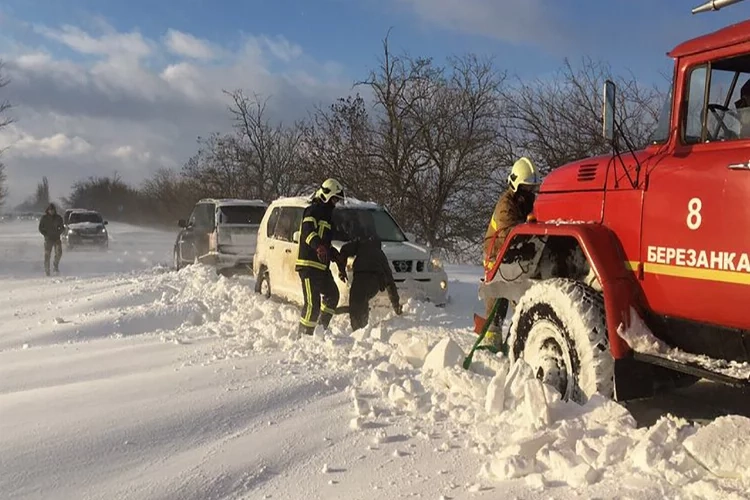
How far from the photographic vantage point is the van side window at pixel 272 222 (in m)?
10.4

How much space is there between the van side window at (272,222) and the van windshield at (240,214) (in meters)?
3.52

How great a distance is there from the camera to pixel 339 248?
8609 mm

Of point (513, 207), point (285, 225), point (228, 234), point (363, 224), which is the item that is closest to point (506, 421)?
point (513, 207)

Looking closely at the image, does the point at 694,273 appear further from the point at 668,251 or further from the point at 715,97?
the point at 715,97

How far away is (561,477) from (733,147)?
1.98 meters

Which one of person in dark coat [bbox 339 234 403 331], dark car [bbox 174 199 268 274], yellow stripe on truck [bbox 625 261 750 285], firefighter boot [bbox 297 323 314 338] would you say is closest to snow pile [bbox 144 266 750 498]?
firefighter boot [bbox 297 323 314 338]

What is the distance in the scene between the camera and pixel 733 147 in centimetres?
341

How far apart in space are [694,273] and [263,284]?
7.93 metres

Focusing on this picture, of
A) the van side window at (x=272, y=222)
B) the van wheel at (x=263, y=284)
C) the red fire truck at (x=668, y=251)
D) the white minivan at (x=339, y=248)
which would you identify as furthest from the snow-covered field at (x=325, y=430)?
the van side window at (x=272, y=222)

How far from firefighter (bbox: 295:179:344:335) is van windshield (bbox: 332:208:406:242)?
1678mm

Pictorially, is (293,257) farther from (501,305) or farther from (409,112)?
(409,112)

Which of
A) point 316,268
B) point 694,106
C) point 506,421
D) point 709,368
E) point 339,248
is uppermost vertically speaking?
point 694,106

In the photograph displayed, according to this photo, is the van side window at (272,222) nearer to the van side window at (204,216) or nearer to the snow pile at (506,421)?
the snow pile at (506,421)

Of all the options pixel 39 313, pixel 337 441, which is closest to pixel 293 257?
pixel 39 313
